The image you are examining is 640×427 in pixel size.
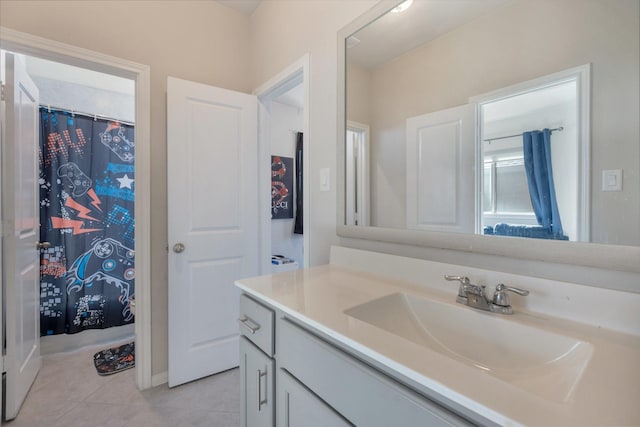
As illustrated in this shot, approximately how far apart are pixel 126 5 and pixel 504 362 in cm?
258

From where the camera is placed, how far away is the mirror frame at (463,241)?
70cm

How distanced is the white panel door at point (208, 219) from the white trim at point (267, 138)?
0.25 feet

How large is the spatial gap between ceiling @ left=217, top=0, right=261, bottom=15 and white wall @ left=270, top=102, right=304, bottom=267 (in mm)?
1165

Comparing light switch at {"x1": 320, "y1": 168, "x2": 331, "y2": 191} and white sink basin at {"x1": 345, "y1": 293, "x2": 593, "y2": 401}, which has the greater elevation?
light switch at {"x1": 320, "y1": 168, "x2": 331, "y2": 191}

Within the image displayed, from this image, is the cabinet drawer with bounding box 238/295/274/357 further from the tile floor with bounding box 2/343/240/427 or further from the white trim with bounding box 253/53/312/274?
the tile floor with bounding box 2/343/240/427

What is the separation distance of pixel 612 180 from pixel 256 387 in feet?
3.99

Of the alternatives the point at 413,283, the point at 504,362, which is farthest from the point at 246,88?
the point at 504,362

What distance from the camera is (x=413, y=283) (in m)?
1.07

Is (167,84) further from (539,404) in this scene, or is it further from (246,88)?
(539,404)

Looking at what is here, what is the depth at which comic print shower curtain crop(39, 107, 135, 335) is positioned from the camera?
2258mm

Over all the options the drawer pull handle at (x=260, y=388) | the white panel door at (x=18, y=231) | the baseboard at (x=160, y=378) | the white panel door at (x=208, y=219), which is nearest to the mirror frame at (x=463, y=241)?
the drawer pull handle at (x=260, y=388)

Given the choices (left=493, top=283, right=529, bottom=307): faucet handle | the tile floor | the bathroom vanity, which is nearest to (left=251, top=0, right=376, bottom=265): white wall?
the bathroom vanity

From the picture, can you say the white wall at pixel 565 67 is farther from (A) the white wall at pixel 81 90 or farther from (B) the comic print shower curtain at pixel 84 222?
(B) the comic print shower curtain at pixel 84 222

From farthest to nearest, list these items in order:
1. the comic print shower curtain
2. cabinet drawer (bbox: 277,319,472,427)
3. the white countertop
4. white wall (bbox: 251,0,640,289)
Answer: the comic print shower curtain, white wall (bbox: 251,0,640,289), cabinet drawer (bbox: 277,319,472,427), the white countertop
